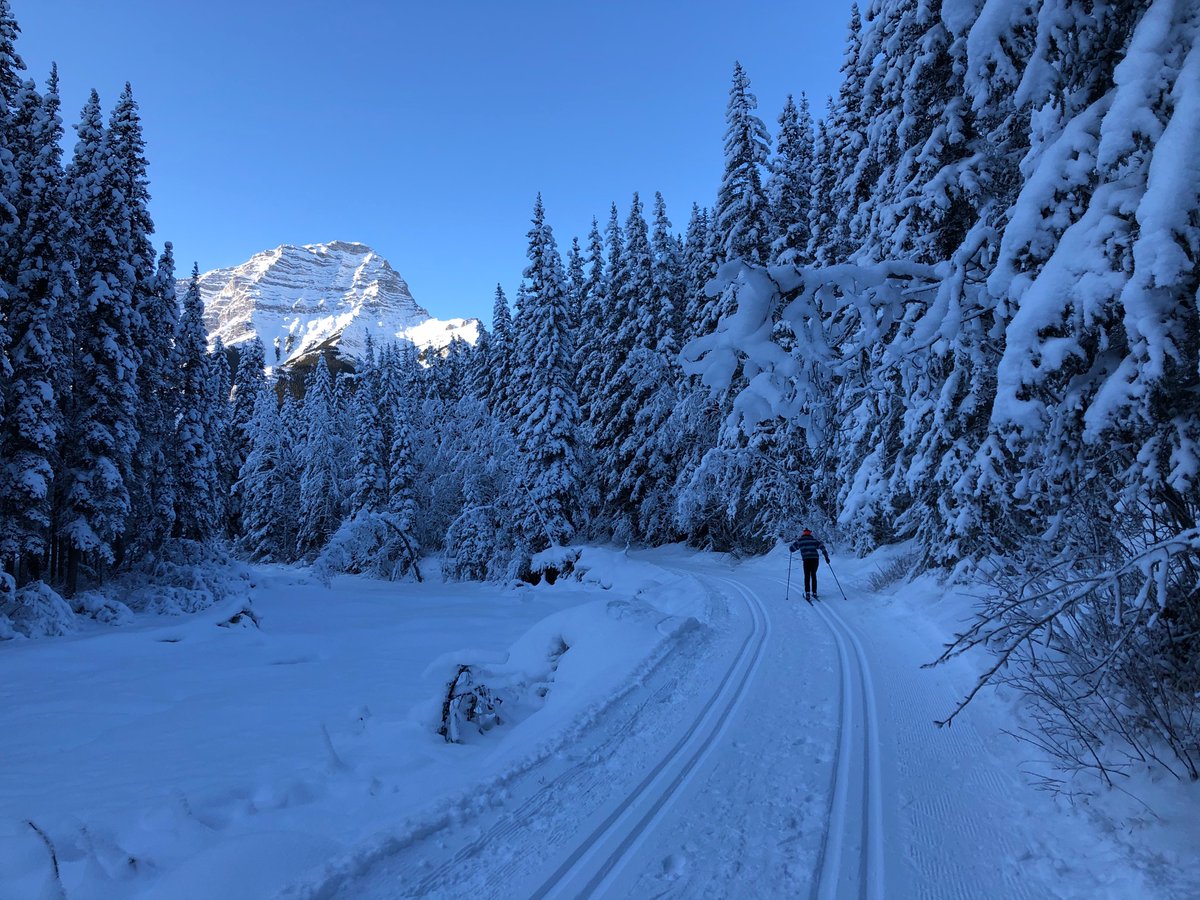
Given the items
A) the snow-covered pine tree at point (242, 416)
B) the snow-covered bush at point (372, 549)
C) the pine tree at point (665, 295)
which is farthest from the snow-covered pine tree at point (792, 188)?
the snow-covered pine tree at point (242, 416)

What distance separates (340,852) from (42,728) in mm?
5755

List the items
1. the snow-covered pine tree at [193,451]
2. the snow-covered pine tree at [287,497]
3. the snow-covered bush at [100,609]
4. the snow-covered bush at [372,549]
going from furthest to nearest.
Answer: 1. the snow-covered pine tree at [287,497]
2. the snow-covered bush at [372,549]
3. the snow-covered pine tree at [193,451]
4. the snow-covered bush at [100,609]

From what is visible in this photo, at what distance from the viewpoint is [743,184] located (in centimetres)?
2273

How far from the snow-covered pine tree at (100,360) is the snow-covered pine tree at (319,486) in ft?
74.8

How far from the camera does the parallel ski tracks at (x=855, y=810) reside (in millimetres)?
3602

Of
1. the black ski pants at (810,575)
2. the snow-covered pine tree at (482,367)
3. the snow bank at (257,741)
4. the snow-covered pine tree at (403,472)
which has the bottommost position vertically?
the snow bank at (257,741)

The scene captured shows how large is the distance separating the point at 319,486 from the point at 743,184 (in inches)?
1437

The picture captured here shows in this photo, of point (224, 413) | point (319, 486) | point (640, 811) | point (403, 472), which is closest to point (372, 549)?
point (403, 472)

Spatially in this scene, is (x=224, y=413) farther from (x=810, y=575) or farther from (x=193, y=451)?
(x=810, y=575)

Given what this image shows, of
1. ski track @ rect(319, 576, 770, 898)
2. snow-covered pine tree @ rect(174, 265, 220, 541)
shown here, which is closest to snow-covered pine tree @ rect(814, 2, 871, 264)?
ski track @ rect(319, 576, 770, 898)

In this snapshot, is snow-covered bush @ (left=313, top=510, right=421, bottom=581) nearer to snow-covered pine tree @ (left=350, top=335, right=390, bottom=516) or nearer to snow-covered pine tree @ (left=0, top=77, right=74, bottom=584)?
snow-covered pine tree @ (left=350, top=335, right=390, bottom=516)

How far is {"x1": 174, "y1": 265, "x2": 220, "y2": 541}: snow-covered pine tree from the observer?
2473 cm

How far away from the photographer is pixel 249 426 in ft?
168

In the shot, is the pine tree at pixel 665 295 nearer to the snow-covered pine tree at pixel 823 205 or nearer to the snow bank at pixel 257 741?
the snow-covered pine tree at pixel 823 205
